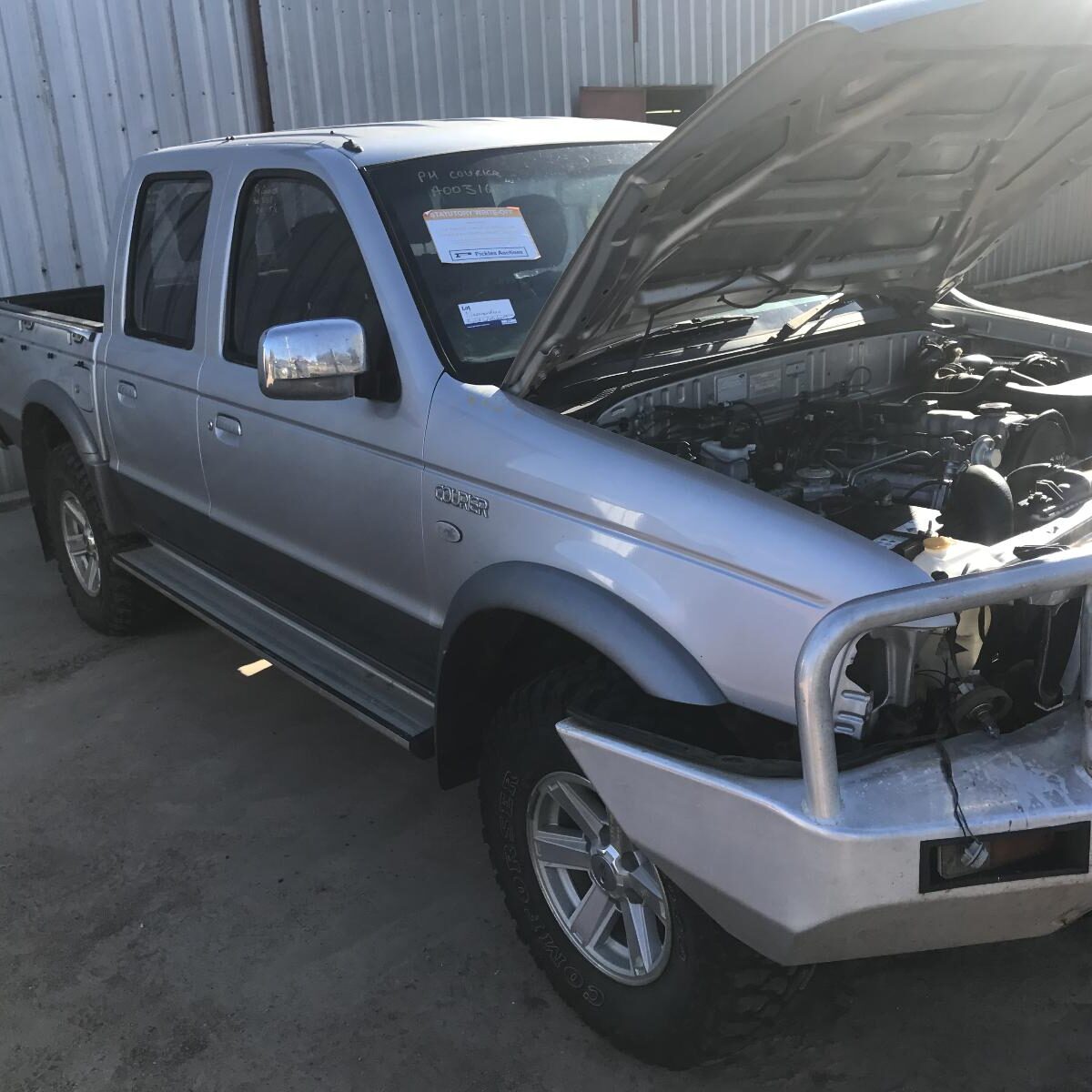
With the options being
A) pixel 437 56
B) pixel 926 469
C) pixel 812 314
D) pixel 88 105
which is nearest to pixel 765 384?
pixel 812 314

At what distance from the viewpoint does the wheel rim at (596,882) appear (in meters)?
2.46

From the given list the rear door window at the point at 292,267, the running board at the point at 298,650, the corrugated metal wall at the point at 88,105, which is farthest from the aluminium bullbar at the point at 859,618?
the corrugated metal wall at the point at 88,105

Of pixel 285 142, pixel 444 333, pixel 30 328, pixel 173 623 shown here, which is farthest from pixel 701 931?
pixel 30 328

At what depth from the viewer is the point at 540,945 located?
8.89ft

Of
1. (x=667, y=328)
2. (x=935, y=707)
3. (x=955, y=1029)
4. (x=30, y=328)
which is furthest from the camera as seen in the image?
(x=30, y=328)

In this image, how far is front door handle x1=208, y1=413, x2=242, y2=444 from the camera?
354 cm

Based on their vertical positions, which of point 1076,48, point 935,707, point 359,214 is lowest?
point 935,707

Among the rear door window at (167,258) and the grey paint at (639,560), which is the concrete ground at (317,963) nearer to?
the grey paint at (639,560)

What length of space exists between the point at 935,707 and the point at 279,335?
1.66 m

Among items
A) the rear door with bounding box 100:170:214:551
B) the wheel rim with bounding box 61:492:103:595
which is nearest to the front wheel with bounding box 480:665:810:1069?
the rear door with bounding box 100:170:214:551

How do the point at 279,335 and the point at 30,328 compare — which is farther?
the point at 30,328

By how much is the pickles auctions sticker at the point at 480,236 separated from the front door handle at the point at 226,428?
917 millimetres

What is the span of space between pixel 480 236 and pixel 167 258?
1566mm

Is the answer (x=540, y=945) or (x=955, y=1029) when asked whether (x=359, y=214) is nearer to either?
(x=540, y=945)
